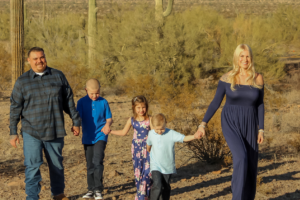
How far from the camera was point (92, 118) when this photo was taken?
192 inches

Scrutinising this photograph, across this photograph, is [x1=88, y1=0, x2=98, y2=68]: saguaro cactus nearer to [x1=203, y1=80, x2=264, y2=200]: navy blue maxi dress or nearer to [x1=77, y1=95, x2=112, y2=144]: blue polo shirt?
[x1=77, y1=95, x2=112, y2=144]: blue polo shirt

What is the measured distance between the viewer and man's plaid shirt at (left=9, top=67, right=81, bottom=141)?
14.1 ft

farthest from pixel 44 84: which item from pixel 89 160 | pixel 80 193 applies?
pixel 80 193

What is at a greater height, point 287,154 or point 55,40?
point 55,40

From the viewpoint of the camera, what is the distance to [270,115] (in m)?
11.8

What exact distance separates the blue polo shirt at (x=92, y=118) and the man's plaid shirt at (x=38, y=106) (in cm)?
50

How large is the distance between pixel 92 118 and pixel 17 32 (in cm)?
561

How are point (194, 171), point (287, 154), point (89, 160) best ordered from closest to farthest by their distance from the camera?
point (89, 160) < point (194, 171) < point (287, 154)

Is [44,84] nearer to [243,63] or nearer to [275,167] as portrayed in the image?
[243,63]

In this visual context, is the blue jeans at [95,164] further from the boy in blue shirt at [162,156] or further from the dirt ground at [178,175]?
the boy in blue shirt at [162,156]

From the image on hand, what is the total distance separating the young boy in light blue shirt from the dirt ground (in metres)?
0.48

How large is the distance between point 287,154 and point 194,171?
7.20ft

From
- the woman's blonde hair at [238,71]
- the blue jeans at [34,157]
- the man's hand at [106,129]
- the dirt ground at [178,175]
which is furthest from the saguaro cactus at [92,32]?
the woman's blonde hair at [238,71]

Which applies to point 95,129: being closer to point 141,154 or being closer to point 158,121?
point 141,154
